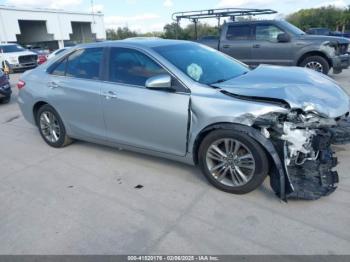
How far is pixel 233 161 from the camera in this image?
124 inches

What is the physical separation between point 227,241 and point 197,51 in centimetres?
255

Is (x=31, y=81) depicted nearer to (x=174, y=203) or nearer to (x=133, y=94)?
(x=133, y=94)

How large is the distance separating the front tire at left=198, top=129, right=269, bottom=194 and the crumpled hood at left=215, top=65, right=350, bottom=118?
48 centimetres

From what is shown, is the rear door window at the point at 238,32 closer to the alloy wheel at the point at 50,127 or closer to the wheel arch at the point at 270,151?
the alloy wheel at the point at 50,127

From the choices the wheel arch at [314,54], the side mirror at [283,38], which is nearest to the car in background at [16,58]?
the side mirror at [283,38]

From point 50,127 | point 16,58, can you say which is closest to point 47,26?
point 16,58

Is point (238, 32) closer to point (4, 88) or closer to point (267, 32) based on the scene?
point (267, 32)

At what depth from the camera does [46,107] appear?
478cm

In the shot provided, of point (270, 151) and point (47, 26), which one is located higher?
point (47, 26)

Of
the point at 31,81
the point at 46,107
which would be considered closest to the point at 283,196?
the point at 46,107

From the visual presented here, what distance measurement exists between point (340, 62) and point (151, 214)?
7938 millimetres

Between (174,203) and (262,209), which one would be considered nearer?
(262,209)

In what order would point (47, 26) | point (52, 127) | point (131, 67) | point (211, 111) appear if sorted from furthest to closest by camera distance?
point (47, 26) < point (52, 127) < point (131, 67) < point (211, 111)

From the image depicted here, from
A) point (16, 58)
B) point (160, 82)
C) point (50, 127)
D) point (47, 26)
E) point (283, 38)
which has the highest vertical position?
point (47, 26)
